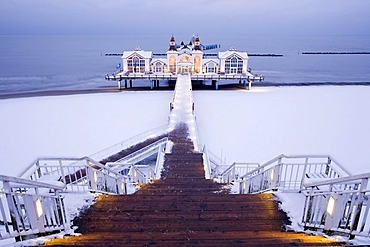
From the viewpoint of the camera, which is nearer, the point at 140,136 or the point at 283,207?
the point at 283,207

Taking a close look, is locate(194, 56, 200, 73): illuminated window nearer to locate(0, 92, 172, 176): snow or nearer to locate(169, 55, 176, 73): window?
locate(169, 55, 176, 73): window

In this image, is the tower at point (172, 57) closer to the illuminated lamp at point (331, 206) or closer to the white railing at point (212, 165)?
the white railing at point (212, 165)

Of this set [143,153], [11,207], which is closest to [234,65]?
[143,153]

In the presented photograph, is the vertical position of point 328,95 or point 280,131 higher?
point 328,95

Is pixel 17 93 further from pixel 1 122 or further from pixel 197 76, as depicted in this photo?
pixel 197 76

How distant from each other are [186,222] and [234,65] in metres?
37.8

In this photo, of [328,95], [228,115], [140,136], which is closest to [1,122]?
[140,136]

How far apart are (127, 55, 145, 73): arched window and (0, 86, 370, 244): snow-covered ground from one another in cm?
993

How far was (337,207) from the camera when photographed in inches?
168

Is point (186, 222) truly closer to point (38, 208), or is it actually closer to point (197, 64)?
point (38, 208)

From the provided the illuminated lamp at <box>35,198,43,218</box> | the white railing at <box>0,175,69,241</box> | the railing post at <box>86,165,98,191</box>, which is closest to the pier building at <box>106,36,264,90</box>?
the railing post at <box>86,165,98,191</box>

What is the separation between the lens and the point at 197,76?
38688 millimetres

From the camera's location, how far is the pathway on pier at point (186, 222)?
424 cm

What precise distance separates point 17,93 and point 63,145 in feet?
90.0
